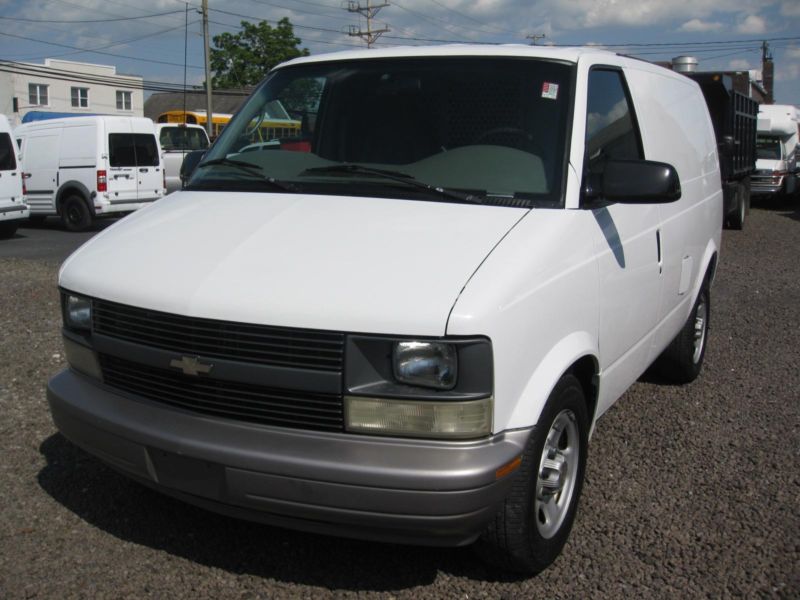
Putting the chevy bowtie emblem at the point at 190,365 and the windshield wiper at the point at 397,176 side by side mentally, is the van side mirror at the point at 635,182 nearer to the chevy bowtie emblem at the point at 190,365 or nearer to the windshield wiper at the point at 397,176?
the windshield wiper at the point at 397,176

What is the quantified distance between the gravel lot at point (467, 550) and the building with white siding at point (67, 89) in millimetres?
54661

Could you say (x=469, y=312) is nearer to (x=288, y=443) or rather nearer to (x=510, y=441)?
(x=510, y=441)

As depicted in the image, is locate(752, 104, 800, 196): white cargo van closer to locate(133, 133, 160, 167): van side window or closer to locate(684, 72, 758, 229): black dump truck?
locate(684, 72, 758, 229): black dump truck

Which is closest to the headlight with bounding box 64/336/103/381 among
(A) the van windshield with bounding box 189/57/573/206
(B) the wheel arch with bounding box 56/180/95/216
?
(A) the van windshield with bounding box 189/57/573/206

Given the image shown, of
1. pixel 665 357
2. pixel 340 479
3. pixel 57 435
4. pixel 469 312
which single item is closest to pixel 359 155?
pixel 469 312

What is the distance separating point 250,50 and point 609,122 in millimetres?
72284

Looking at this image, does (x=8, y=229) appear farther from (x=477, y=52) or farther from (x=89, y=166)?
(x=477, y=52)

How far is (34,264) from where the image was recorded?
1185 centimetres

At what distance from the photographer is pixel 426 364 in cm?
273

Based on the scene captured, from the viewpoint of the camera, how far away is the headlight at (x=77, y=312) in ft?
11.0

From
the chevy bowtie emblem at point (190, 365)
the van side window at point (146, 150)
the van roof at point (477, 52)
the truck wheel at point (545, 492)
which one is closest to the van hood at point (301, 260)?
the chevy bowtie emblem at point (190, 365)

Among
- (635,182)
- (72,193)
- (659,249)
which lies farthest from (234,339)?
A: (72,193)

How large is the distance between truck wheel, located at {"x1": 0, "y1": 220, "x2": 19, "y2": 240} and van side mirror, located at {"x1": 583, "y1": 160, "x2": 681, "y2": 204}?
15132 mm

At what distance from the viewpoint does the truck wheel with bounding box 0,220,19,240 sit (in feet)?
53.7
